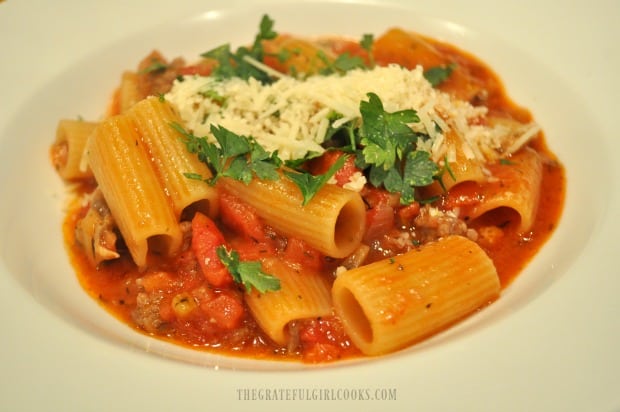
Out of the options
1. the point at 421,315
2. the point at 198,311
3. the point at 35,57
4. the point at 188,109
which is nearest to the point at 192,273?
the point at 198,311

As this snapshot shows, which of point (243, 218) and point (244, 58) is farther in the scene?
point (244, 58)

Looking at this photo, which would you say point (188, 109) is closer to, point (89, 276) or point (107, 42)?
point (89, 276)

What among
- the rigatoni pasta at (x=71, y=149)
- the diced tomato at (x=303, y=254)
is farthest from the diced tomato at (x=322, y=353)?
the rigatoni pasta at (x=71, y=149)

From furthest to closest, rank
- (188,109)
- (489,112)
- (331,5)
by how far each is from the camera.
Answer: (331,5), (489,112), (188,109)

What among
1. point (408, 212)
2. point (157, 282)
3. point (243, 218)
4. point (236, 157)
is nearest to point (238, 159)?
point (236, 157)

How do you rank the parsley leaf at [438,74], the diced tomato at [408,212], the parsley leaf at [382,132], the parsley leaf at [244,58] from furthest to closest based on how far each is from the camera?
the parsley leaf at [438,74]
the parsley leaf at [244,58]
the diced tomato at [408,212]
the parsley leaf at [382,132]

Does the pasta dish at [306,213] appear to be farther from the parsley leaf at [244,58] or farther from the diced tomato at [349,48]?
the diced tomato at [349,48]

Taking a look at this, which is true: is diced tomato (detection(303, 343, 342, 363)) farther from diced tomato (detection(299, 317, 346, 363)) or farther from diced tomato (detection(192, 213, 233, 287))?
diced tomato (detection(192, 213, 233, 287))

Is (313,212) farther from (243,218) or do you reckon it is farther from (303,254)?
(243,218)
